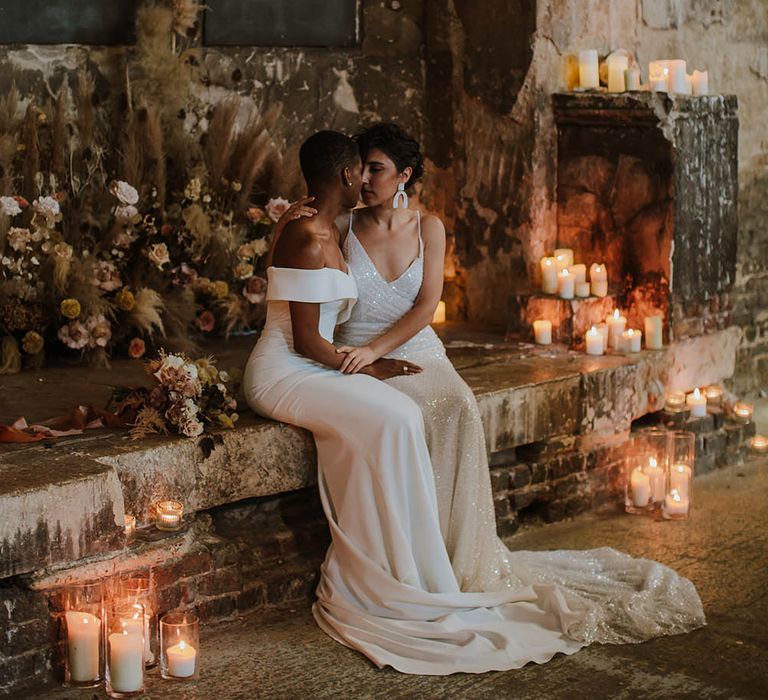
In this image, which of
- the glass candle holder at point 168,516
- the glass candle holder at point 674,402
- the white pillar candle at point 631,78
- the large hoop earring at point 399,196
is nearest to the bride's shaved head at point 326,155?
the large hoop earring at point 399,196

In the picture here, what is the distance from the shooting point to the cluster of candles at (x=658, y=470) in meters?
5.46

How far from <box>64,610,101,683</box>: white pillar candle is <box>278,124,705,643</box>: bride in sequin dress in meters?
1.19

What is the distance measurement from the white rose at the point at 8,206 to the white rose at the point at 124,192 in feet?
1.37

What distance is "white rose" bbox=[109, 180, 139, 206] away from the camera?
5.46 m

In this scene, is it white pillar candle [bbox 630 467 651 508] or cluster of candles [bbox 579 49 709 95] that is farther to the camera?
cluster of candles [bbox 579 49 709 95]

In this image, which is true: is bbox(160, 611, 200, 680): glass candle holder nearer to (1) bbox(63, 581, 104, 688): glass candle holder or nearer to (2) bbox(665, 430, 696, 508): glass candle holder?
(1) bbox(63, 581, 104, 688): glass candle holder

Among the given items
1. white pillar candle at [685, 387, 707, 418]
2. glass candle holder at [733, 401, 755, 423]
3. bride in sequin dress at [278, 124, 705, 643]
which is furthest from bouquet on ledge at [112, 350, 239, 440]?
glass candle holder at [733, 401, 755, 423]

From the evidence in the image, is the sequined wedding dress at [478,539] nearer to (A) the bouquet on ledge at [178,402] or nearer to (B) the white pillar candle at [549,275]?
(A) the bouquet on ledge at [178,402]

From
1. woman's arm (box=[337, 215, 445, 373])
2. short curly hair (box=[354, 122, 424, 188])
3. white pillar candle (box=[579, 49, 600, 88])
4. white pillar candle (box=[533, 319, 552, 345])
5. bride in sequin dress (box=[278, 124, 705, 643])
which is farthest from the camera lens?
white pillar candle (box=[579, 49, 600, 88])

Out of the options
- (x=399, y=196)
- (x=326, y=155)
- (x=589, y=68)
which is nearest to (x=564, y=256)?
(x=589, y=68)

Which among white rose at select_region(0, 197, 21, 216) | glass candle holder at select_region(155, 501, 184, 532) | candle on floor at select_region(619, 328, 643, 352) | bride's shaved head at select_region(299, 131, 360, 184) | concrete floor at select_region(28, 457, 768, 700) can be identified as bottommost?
concrete floor at select_region(28, 457, 768, 700)

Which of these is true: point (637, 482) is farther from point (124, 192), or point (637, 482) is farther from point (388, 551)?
point (124, 192)

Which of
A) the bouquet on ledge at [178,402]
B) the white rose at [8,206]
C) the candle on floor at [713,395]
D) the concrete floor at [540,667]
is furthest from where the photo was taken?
the candle on floor at [713,395]

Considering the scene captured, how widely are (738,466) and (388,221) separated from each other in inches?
86.7
